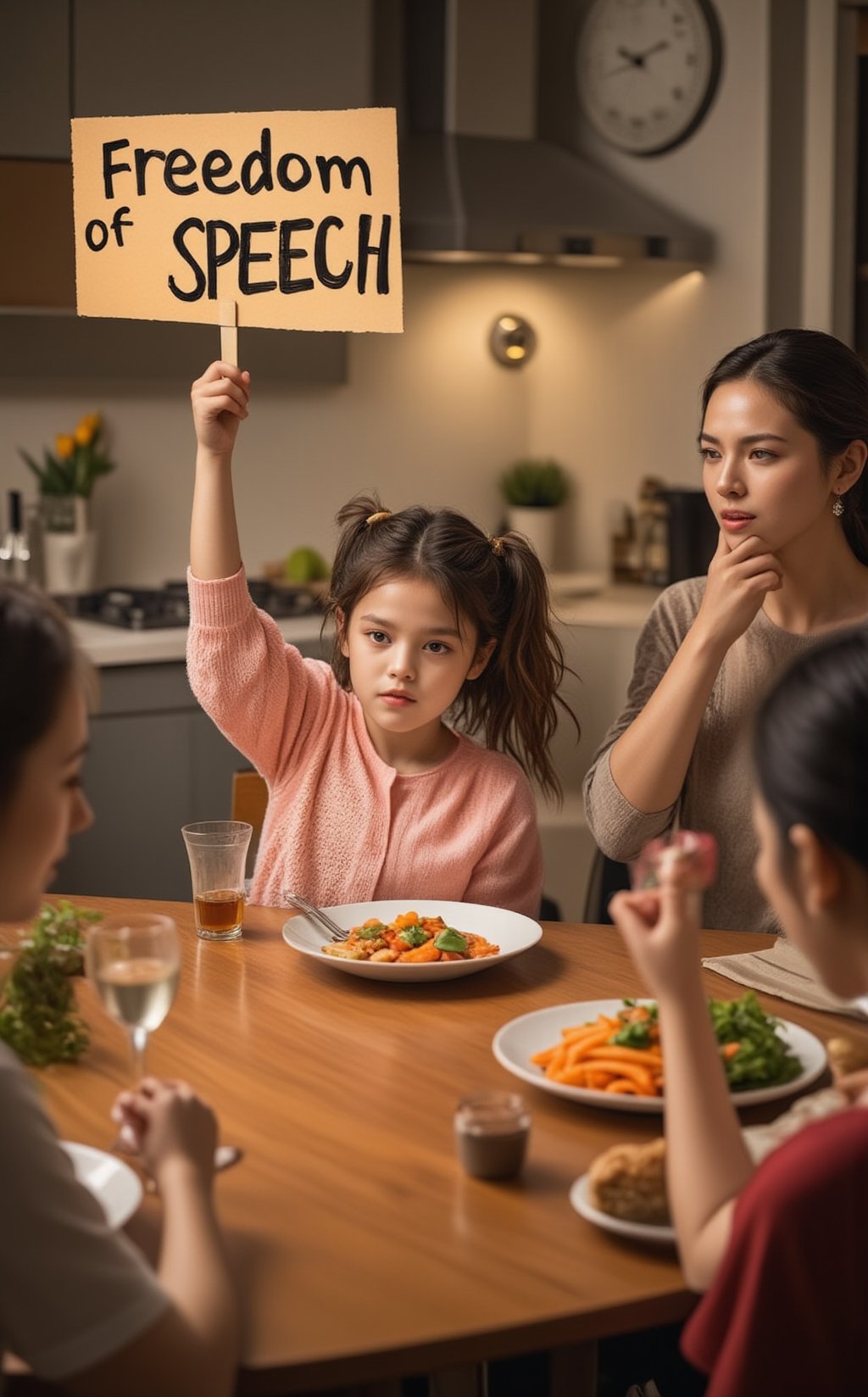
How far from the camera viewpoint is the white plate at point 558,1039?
4.21ft

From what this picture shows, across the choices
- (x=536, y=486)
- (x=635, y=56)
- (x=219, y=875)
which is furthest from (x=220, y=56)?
(x=219, y=875)

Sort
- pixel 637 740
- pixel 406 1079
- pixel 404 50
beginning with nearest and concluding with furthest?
1. pixel 406 1079
2. pixel 637 740
3. pixel 404 50

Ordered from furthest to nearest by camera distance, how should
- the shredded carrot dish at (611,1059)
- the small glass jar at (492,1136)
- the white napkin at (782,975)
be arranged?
the white napkin at (782,975), the shredded carrot dish at (611,1059), the small glass jar at (492,1136)

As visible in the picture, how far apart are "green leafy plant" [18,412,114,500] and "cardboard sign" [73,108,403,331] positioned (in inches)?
82.0

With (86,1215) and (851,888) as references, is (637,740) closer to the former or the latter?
(851,888)

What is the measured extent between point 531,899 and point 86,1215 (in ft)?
3.54

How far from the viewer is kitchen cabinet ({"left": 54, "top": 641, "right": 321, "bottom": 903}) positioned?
11.6 ft

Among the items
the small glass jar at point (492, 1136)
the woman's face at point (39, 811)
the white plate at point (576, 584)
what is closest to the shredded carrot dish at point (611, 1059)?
the small glass jar at point (492, 1136)

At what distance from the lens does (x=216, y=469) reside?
1.86 meters

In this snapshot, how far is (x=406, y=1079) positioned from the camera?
4.57ft

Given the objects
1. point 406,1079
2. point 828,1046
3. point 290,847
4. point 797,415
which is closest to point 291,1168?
point 406,1079

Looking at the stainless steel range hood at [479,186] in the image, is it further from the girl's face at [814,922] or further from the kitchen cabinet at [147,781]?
the girl's face at [814,922]

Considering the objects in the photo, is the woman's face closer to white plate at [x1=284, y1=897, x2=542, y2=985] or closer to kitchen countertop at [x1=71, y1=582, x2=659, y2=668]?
white plate at [x1=284, y1=897, x2=542, y2=985]

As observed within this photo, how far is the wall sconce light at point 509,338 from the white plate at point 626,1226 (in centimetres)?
384
